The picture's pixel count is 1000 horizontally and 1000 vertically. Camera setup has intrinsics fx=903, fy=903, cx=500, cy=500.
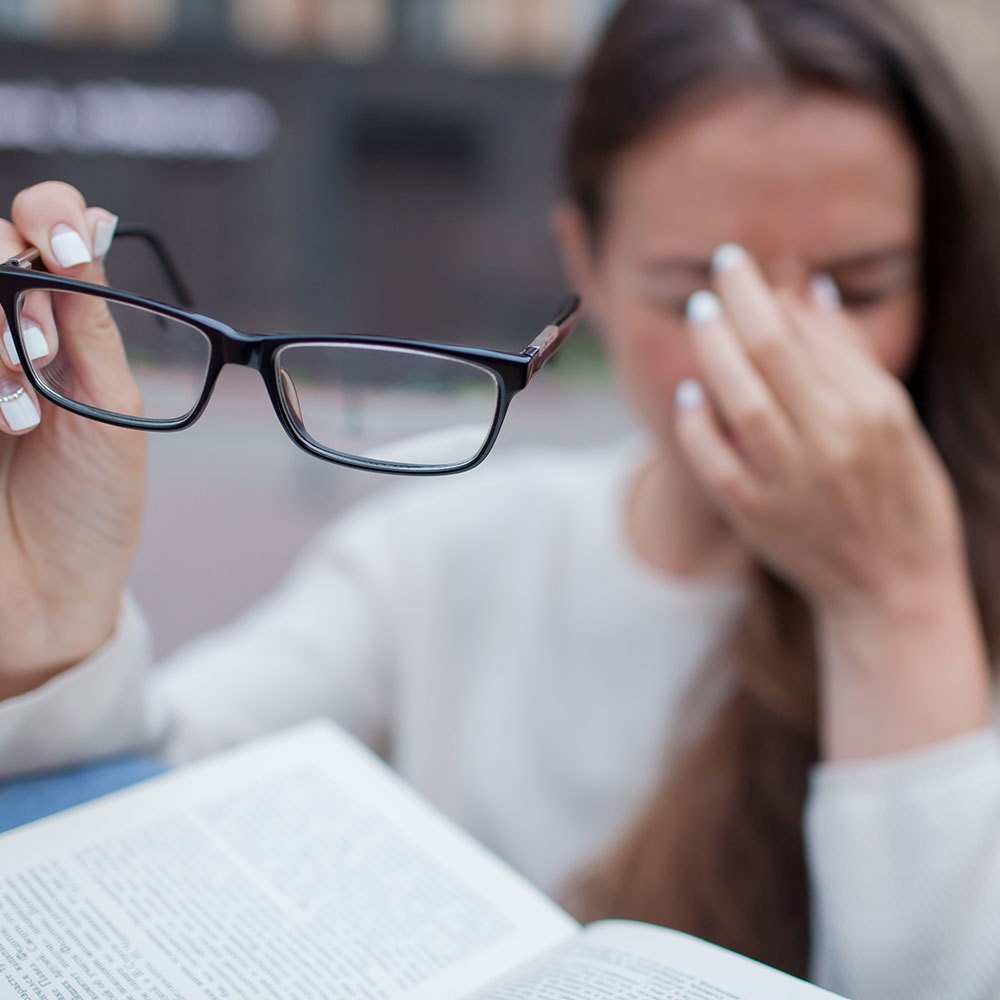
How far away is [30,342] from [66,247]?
37 millimetres

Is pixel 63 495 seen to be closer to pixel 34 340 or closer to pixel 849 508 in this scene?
pixel 34 340

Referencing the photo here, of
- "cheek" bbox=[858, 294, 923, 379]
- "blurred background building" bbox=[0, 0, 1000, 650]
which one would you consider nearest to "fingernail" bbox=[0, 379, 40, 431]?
"cheek" bbox=[858, 294, 923, 379]

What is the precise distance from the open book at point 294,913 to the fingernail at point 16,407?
0.47ft

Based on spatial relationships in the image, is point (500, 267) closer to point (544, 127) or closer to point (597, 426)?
point (544, 127)

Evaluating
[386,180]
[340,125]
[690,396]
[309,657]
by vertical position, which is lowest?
[309,657]

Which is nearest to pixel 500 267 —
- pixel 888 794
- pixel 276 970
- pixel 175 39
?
pixel 175 39

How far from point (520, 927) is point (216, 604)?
0.73m

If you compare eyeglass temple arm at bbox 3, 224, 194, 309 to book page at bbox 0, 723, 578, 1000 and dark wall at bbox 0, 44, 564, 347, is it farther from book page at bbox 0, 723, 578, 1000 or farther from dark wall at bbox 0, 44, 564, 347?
dark wall at bbox 0, 44, 564, 347

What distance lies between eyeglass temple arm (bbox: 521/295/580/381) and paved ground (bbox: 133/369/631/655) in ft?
1.29

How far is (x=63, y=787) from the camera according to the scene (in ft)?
1.19

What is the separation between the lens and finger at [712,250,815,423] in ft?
1.58

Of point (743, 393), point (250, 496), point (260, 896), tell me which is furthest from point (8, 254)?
point (250, 496)

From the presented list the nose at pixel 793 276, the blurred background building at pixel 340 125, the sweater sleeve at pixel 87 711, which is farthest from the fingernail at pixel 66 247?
the blurred background building at pixel 340 125

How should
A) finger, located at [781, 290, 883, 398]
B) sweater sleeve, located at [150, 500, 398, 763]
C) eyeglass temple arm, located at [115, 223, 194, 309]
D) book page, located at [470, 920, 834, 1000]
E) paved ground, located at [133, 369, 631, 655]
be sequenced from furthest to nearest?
paved ground, located at [133, 369, 631, 655] → sweater sleeve, located at [150, 500, 398, 763] → finger, located at [781, 290, 883, 398] → eyeglass temple arm, located at [115, 223, 194, 309] → book page, located at [470, 920, 834, 1000]
